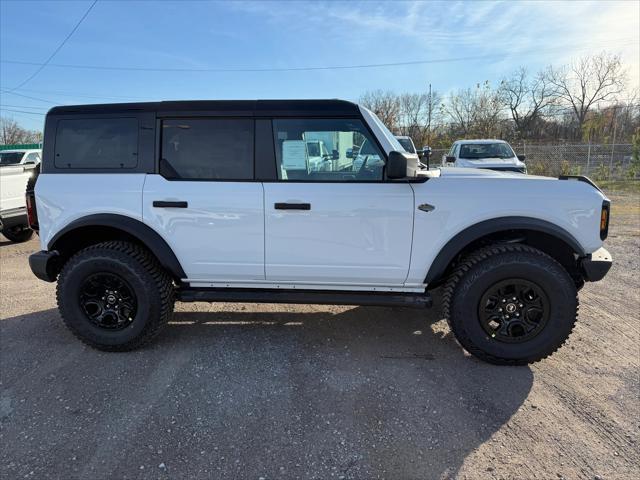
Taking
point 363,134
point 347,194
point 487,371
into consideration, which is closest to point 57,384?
point 347,194

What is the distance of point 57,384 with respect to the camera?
306cm

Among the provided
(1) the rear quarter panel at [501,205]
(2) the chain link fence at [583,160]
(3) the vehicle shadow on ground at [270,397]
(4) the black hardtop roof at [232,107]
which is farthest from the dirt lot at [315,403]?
(2) the chain link fence at [583,160]

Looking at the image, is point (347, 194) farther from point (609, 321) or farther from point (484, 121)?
point (484, 121)

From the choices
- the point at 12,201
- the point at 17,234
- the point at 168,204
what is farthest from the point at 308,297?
the point at 17,234

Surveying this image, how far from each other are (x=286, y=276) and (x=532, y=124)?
143ft

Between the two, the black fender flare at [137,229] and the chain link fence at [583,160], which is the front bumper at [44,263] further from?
the chain link fence at [583,160]

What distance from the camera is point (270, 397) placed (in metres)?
2.86

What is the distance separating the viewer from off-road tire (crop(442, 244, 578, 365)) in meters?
3.05

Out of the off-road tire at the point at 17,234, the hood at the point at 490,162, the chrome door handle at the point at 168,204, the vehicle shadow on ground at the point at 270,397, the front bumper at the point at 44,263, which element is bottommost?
the vehicle shadow on ground at the point at 270,397

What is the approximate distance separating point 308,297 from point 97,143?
2.14 meters

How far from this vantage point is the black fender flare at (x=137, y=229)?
3324 mm

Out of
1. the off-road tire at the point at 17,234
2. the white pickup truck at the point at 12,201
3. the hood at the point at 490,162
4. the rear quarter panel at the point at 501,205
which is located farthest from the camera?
the hood at the point at 490,162

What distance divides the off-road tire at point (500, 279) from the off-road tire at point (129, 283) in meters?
2.35

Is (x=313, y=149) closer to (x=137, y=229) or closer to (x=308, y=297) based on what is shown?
(x=308, y=297)
